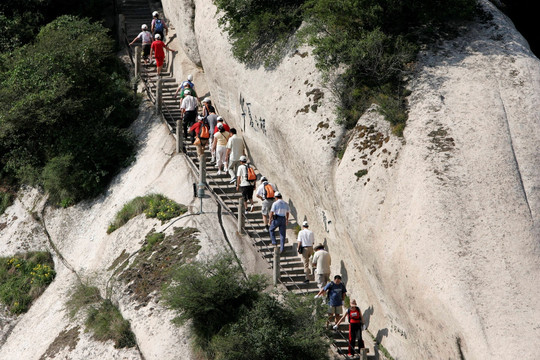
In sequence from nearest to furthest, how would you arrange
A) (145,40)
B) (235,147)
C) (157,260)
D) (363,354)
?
(363,354), (157,260), (235,147), (145,40)

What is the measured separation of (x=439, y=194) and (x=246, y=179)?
6202mm

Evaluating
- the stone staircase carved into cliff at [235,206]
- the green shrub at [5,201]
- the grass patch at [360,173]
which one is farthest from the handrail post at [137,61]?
the grass patch at [360,173]

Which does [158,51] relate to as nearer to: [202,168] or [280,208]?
[202,168]

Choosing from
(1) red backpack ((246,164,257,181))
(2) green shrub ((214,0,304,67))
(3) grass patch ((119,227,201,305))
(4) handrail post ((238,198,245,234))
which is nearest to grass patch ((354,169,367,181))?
(4) handrail post ((238,198,245,234))

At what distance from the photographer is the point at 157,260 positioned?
2300 centimetres

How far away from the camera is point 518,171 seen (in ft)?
64.3

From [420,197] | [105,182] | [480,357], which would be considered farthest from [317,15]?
[480,357]

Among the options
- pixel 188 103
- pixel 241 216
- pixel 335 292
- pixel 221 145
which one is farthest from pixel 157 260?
pixel 188 103

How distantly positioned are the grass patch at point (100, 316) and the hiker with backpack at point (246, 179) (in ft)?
14.7

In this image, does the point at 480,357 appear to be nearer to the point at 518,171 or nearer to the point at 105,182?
the point at 518,171

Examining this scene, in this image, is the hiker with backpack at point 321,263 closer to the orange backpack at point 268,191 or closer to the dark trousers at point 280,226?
the dark trousers at point 280,226

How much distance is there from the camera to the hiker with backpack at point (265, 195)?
76.5ft

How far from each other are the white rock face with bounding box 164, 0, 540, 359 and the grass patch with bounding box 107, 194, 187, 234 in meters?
3.05

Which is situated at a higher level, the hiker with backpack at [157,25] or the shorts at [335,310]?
the hiker with backpack at [157,25]
